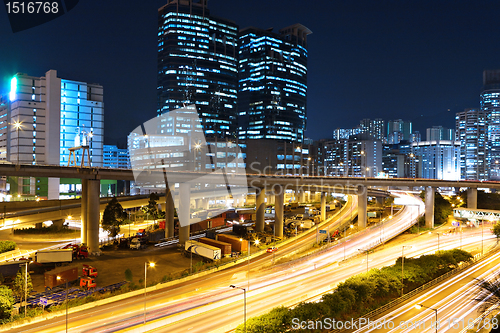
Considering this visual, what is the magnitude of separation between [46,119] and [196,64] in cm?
8844

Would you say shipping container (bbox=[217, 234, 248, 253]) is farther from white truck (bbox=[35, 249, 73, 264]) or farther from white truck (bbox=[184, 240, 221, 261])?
white truck (bbox=[35, 249, 73, 264])

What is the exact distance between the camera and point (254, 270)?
41031 millimetres

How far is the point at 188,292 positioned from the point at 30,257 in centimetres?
2746

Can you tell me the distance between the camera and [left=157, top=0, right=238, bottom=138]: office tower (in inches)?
6683

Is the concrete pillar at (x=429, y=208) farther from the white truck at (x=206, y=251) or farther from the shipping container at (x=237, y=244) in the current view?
the white truck at (x=206, y=251)

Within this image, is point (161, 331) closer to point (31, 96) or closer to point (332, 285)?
point (332, 285)

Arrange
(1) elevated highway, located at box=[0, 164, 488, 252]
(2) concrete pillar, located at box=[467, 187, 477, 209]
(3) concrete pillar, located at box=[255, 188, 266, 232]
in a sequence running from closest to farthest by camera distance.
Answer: (1) elevated highway, located at box=[0, 164, 488, 252], (3) concrete pillar, located at box=[255, 188, 266, 232], (2) concrete pillar, located at box=[467, 187, 477, 209]

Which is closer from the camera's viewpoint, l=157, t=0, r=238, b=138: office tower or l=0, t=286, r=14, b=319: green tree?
l=0, t=286, r=14, b=319: green tree

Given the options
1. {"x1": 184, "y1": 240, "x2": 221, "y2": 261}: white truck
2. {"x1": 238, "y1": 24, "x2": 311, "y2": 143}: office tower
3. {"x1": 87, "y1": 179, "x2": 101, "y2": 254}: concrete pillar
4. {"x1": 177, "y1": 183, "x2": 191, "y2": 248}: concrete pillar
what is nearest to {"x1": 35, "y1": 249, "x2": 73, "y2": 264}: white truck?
{"x1": 87, "y1": 179, "x2": 101, "y2": 254}: concrete pillar

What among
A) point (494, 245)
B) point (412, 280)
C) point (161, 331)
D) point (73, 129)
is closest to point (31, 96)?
point (73, 129)

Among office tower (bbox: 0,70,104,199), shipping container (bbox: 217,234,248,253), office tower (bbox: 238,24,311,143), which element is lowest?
shipping container (bbox: 217,234,248,253)

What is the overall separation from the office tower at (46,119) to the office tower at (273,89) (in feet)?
321

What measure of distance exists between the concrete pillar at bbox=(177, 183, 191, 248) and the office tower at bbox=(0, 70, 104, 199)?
50.6m

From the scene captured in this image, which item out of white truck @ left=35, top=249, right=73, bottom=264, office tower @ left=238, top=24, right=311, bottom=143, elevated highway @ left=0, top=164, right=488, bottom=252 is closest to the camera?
white truck @ left=35, top=249, right=73, bottom=264
